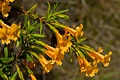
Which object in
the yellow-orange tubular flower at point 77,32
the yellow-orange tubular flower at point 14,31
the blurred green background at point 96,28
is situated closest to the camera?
the yellow-orange tubular flower at point 14,31

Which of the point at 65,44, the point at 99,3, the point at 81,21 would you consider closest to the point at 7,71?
the point at 65,44

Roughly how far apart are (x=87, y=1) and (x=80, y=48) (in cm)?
284

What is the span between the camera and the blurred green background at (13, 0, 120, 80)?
3566 millimetres

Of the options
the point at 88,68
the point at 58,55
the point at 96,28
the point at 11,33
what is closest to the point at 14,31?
the point at 11,33

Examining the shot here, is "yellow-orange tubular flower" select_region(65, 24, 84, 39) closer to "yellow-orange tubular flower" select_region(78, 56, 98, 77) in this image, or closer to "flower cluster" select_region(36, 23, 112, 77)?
"flower cluster" select_region(36, 23, 112, 77)

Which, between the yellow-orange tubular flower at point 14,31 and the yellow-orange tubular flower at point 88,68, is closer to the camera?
the yellow-orange tubular flower at point 14,31

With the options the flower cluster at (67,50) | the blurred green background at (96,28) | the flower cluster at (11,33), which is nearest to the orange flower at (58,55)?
the flower cluster at (67,50)

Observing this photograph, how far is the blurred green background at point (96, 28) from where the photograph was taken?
140 inches

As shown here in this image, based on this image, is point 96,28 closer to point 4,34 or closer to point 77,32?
point 77,32

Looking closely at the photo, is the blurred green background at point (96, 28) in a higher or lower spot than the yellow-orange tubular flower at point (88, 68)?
lower

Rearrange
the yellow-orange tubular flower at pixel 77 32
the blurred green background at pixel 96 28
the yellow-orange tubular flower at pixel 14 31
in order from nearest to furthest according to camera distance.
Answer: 1. the yellow-orange tubular flower at pixel 14 31
2. the yellow-orange tubular flower at pixel 77 32
3. the blurred green background at pixel 96 28

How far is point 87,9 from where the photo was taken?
12.9 feet

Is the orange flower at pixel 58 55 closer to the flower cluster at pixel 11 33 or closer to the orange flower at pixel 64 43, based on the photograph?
the orange flower at pixel 64 43

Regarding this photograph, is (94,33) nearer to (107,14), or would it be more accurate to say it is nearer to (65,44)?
(107,14)
